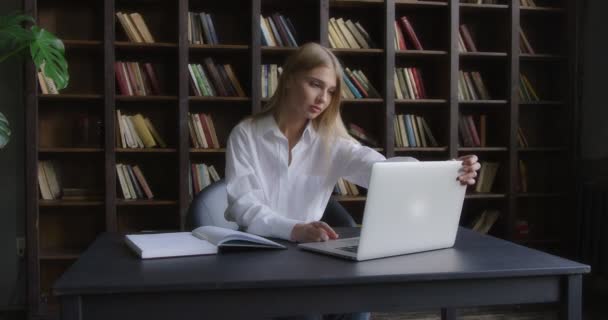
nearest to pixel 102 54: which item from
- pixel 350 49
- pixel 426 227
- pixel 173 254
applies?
pixel 350 49

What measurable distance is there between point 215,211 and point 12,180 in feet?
7.09

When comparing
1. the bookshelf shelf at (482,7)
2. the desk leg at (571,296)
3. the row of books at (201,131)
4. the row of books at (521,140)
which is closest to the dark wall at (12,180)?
the row of books at (201,131)

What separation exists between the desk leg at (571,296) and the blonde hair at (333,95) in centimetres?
96

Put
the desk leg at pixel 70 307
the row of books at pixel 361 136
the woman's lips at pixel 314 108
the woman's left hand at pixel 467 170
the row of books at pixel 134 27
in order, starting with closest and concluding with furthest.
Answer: the desk leg at pixel 70 307, the woman's left hand at pixel 467 170, the woman's lips at pixel 314 108, the row of books at pixel 134 27, the row of books at pixel 361 136

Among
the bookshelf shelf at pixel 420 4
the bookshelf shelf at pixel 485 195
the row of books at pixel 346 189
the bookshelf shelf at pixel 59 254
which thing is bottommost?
the bookshelf shelf at pixel 59 254

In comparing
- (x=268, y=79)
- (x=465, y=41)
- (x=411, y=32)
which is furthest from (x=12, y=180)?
(x=465, y=41)

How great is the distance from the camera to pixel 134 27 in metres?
3.53

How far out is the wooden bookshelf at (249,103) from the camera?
348cm

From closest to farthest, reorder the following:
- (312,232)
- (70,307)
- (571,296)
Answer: (70,307) → (571,296) → (312,232)

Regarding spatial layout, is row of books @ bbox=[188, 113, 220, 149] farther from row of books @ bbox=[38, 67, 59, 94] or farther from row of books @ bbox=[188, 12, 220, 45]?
row of books @ bbox=[38, 67, 59, 94]

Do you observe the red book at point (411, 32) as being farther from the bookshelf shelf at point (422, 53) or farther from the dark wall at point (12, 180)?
the dark wall at point (12, 180)

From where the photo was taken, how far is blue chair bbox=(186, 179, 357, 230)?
1971 mm

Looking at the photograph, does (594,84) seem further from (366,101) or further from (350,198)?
(350,198)

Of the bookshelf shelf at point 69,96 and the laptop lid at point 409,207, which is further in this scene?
the bookshelf shelf at point 69,96
